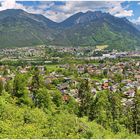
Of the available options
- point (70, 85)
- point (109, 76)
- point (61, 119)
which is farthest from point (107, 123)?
point (109, 76)

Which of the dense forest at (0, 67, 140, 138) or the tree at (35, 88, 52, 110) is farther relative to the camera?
the tree at (35, 88, 52, 110)

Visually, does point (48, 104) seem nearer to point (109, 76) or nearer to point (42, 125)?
point (42, 125)

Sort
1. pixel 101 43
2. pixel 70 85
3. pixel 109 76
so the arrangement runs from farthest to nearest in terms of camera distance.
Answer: pixel 101 43, pixel 109 76, pixel 70 85

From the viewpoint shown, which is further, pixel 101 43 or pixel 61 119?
pixel 101 43

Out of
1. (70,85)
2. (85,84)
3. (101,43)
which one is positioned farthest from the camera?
(101,43)

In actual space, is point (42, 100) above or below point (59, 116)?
below

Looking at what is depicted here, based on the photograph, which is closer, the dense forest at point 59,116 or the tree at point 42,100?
the dense forest at point 59,116

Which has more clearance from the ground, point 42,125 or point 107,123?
point 42,125

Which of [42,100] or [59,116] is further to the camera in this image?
[42,100]
